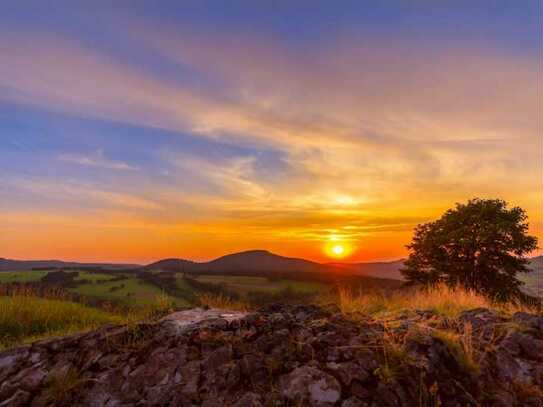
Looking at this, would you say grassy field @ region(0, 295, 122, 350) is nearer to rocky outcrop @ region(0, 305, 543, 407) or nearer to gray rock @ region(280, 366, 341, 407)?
rocky outcrop @ region(0, 305, 543, 407)

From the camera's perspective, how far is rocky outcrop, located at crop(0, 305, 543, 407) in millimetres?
5195

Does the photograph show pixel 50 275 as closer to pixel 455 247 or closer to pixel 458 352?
pixel 455 247

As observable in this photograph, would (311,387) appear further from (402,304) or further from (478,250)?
(478,250)

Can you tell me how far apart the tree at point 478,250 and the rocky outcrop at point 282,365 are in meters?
25.1

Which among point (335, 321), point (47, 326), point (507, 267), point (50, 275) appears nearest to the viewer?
point (335, 321)

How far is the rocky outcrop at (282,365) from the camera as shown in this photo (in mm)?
5195

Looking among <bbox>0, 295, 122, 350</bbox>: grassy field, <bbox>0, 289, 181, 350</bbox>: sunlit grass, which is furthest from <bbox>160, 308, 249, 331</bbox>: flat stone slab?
<bbox>0, 295, 122, 350</bbox>: grassy field

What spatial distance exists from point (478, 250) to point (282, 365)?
2961 cm

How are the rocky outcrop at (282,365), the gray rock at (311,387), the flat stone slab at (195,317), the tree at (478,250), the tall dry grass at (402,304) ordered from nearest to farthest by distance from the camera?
the gray rock at (311,387) < the rocky outcrop at (282,365) < the flat stone slab at (195,317) < the tall dry grass at (402,304) < the tree at (478,250)

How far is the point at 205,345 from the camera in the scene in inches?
245

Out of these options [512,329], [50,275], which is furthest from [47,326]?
[50,275]

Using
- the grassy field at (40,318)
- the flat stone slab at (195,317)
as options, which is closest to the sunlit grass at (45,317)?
the grassy field at (40,318)

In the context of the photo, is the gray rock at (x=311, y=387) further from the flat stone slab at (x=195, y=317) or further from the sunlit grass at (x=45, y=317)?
the sunlit grass at (x=45, y=317)

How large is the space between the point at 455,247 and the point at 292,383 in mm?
29976
